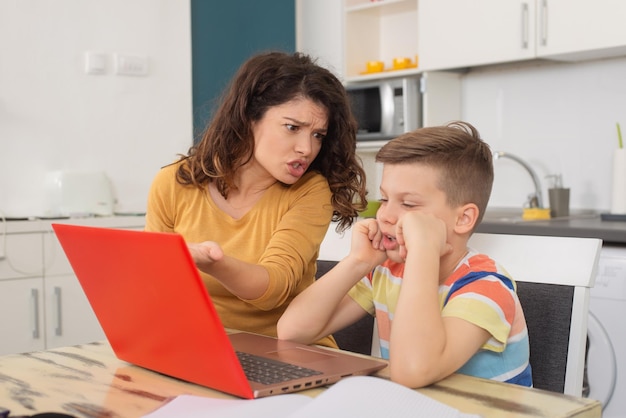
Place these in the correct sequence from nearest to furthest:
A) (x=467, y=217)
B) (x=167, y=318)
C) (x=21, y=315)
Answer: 1. (x=167, y=318)
2. (x=467, y=217)
3. (x=21, y=315)

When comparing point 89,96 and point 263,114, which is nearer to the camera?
point 263,114

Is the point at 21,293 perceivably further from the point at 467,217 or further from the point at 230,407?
the point at 230,407

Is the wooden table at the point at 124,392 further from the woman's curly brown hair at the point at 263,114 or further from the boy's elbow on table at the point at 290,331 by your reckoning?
the woman's curly brown hair at the point at 263,114

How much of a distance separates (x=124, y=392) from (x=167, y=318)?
123 mm

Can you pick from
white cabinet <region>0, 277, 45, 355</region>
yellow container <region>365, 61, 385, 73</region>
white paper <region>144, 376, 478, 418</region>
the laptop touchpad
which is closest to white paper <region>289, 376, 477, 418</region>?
white paper <region>144, 376, 478, 418</region>

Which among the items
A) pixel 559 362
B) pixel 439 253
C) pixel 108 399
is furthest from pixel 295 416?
pixel 559 362

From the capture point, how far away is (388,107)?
3.66 metres

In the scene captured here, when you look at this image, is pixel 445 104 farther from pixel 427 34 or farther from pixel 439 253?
pixel 439 253

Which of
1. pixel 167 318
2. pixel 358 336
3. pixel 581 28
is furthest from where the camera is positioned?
pixel 581 28

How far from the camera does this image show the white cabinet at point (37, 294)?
3043 mm

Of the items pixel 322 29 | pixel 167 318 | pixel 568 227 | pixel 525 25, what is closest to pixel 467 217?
pixel 167 318

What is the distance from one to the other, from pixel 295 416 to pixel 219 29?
3429mm

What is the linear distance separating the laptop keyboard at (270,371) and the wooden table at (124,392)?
42mm

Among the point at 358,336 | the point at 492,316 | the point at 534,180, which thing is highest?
the point at 534,180
